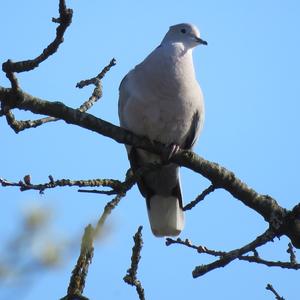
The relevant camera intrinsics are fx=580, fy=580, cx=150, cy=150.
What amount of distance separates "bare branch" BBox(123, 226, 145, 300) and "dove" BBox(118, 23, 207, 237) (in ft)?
3.15

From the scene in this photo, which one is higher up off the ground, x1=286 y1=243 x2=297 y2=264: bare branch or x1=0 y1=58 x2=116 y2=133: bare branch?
x1=0 y1=58 x2=116 y2=133: bare branch

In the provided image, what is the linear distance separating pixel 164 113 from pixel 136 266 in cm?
156

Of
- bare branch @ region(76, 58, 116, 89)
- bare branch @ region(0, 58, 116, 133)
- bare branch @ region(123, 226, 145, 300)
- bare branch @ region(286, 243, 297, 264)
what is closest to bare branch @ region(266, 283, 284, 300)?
bare branch @ region(286, 243, 297, 264)

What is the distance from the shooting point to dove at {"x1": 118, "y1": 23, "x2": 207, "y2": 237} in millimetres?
4277

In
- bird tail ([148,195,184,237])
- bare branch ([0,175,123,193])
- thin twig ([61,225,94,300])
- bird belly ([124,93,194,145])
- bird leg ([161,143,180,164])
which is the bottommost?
thin twig ([61,225,94,300])

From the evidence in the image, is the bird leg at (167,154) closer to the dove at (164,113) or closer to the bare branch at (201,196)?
the dove at (164,113)

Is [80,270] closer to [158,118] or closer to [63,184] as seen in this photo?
[63,184]

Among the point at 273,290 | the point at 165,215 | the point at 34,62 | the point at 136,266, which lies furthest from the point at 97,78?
the point at 273,290

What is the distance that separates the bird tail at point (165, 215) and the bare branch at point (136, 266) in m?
1.85

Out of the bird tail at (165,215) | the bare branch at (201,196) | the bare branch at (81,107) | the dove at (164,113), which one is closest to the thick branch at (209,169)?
the bare branch at (201,196)

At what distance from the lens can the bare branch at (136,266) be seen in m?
2.95

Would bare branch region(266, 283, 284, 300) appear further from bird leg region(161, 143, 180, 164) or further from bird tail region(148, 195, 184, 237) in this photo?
bird tail region(148, 195, 184, 237)

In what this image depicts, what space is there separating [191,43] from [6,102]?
8.33 feet

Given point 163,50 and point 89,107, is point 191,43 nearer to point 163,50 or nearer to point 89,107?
point 163,50
